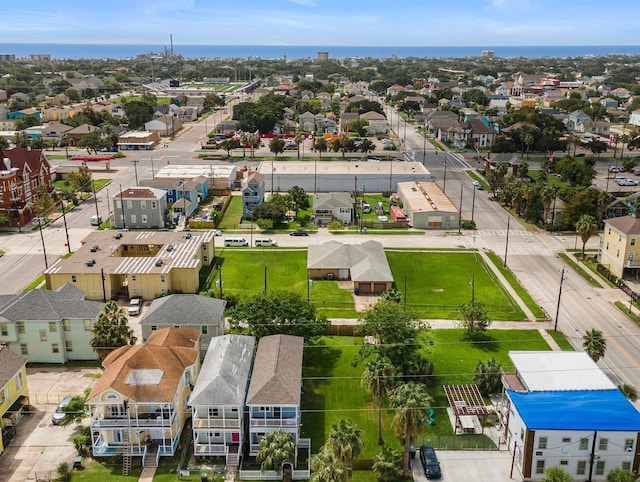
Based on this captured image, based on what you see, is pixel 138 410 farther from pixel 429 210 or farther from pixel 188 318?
pixel 429 210

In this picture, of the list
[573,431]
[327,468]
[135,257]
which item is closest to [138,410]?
[327,468]

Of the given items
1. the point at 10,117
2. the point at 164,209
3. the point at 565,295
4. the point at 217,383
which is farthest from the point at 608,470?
the point at 10,117

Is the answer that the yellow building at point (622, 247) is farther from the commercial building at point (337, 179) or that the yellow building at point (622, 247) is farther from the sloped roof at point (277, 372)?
the commercial building at point (337, 179)

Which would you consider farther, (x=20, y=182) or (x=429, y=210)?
(x=20, y=182)

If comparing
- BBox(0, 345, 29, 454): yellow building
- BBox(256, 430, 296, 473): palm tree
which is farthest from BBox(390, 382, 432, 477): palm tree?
BBox(0, 345, 29, 454): yellow building

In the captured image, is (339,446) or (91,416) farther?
(91,416)

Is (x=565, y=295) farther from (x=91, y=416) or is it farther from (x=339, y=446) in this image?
(x=91, y=416)

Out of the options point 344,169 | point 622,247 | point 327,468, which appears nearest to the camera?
point 327,468
